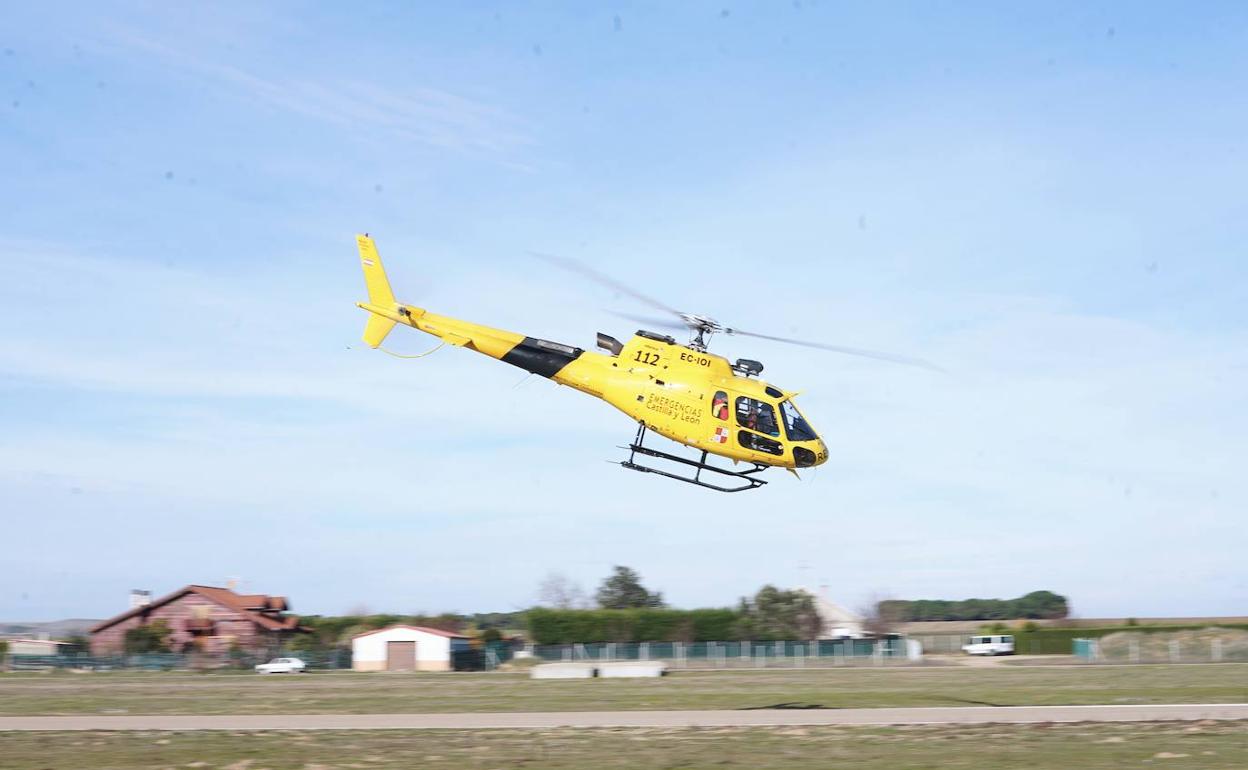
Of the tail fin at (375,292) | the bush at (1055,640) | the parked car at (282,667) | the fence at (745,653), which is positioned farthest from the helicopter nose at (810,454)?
the bush at (1055,640)

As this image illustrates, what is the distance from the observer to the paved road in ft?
95.0

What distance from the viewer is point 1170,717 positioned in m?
28.7

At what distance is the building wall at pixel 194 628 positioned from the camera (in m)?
77.3

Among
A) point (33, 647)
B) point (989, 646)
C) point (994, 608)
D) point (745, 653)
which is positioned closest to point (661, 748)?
point (745, 653)

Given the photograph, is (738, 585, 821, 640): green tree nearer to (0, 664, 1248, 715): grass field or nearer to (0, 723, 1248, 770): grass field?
(0, 664, 1248, 715): grass field

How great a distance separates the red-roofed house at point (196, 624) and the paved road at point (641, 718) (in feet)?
153

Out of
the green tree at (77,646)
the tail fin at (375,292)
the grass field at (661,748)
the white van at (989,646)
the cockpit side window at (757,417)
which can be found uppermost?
the tail fin at (375,292)

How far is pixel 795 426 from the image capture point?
108 feet

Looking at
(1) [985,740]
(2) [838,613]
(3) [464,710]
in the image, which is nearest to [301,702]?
(3) [464,710]

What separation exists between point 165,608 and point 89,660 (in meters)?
9.14

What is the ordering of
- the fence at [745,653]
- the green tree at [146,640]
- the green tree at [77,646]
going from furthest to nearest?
1. the green tree at [77,646]
2. the green tree at [146,640]
3. the fence at [745,653]

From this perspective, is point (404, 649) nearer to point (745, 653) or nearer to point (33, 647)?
point (745, 653)

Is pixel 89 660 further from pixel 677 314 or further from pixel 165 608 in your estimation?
pixel 677 314

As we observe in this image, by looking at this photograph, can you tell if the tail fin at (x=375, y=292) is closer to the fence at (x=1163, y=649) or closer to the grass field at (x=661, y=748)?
the grass field at (x=661, y=748)
